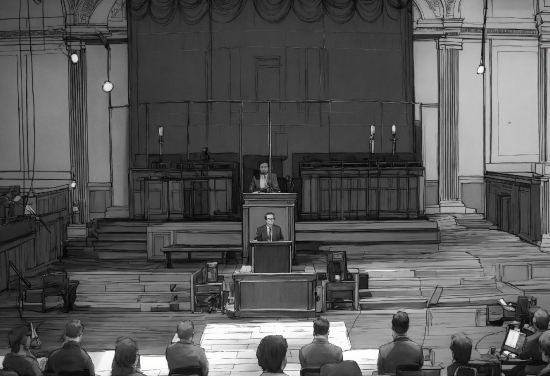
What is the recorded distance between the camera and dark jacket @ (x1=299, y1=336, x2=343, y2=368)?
573cm

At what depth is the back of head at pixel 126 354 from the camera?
16.7ft

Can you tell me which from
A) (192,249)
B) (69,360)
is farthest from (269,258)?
(69,360)

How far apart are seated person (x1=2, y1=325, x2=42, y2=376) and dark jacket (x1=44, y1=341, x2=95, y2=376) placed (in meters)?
0.10

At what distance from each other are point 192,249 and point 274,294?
294 centimetres

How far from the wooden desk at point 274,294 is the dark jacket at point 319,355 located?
369cm

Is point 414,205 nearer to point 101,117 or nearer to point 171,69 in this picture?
point 171,69

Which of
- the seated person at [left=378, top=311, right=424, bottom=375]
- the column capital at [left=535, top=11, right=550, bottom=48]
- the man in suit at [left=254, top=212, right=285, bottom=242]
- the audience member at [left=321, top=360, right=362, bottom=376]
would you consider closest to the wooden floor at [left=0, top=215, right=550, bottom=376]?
the man in suit at [left=254, top=212, right=285, bottom=242]

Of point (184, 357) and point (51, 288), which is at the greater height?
point (184, 357)

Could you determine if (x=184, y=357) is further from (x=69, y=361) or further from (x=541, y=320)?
(x=541, y=320)

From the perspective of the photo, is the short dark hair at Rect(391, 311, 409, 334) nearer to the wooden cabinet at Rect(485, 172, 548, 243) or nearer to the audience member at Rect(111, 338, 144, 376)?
the audience member at Rect(111, 338, 144, 376)

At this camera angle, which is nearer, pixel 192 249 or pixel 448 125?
pixel 192 249

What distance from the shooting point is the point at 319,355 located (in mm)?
5750

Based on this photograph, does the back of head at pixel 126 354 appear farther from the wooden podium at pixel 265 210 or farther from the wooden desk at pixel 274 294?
the wooden podium at pixel 265 210

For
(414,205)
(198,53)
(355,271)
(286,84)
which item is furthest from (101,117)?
(355,271)
